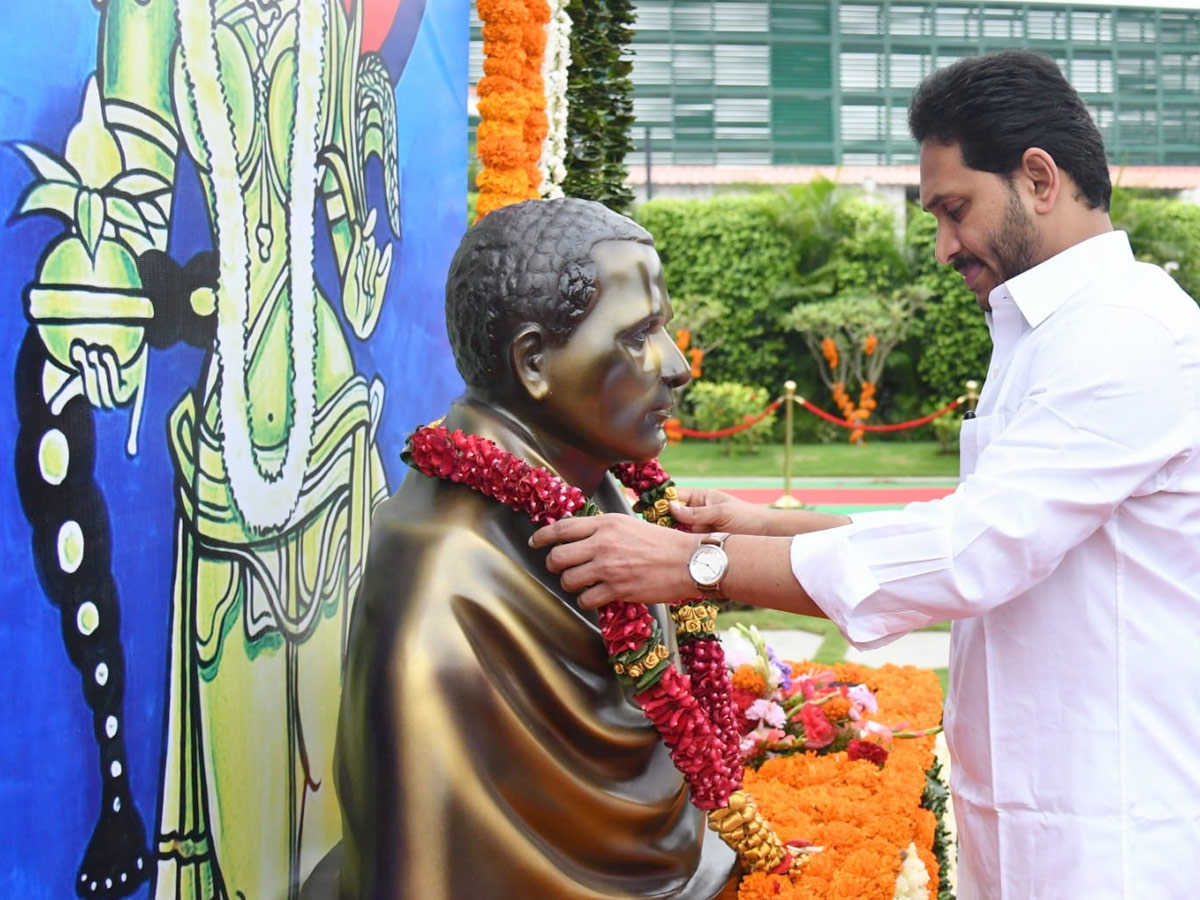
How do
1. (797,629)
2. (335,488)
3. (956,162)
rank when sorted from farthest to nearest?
(797,629) → (335,488) → (956,162)

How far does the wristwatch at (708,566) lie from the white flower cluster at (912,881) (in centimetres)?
126

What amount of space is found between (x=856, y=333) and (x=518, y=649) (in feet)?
53.7

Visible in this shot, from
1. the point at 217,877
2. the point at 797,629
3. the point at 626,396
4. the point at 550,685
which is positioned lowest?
the point at 797,629

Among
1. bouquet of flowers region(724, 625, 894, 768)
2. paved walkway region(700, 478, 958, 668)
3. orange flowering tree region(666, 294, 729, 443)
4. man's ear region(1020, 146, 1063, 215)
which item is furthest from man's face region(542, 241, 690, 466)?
orange flowering tree region(666, 294, 729, 443)

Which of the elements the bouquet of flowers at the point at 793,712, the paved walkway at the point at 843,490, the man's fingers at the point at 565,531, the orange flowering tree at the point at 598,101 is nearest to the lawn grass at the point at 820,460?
the paved walkway at the point at 843,490

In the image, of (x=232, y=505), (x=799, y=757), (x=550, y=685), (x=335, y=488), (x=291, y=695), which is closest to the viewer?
(x=550, y=685)

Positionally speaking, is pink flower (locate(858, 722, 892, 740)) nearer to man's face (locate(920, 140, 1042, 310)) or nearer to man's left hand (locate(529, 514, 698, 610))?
man's face (locate(920, 140, 1042, 310))

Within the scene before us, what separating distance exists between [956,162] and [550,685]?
3.98 ft

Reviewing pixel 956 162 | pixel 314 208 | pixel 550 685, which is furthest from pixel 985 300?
pixel 314 208

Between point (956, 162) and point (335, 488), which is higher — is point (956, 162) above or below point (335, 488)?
above

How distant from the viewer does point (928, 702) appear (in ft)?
14.2

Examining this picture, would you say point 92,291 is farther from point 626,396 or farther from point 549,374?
point 626,396

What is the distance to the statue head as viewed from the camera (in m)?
1.95

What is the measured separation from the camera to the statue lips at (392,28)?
125 inches
